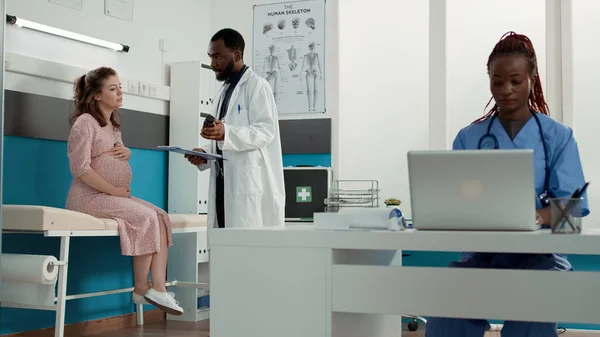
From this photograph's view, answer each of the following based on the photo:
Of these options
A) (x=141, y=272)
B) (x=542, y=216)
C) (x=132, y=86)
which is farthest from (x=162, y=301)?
(x=542, y=216)

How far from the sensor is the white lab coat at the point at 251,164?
3.13m

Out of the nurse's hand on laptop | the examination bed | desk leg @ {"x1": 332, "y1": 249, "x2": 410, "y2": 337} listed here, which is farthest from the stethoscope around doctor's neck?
the examination bed

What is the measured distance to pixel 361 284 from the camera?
148 centimetres

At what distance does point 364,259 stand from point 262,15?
3523mm

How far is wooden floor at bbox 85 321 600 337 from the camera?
3.89 metres

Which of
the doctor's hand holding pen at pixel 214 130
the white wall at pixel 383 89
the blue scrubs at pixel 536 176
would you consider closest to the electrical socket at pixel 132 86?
the white wall at pixel 383 89

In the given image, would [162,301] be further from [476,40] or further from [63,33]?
[476,40]

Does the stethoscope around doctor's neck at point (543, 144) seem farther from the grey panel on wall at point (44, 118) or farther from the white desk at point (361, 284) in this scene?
the grey panel on wall at point (44, 118)

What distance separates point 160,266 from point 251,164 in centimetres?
83

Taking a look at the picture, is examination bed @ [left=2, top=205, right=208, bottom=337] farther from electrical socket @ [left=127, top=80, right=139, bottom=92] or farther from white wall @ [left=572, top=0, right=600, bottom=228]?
white wall @ [left=572, top=0, right=600, bottom=228]

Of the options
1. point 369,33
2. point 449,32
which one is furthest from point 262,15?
point 449,32

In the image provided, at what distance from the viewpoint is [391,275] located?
4.76 feet

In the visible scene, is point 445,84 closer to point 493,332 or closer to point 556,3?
point 556,3

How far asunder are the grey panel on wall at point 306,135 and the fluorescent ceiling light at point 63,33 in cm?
120
